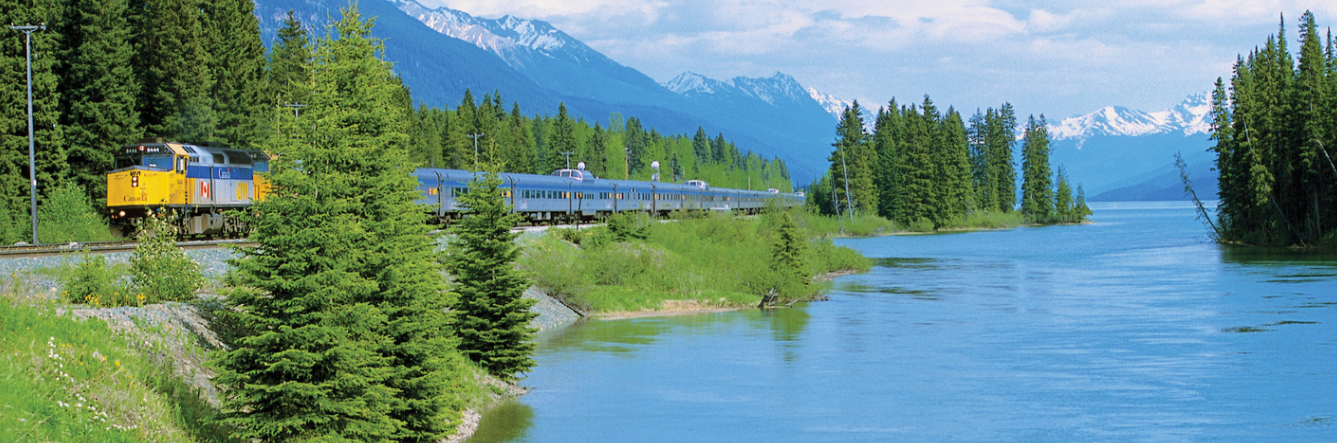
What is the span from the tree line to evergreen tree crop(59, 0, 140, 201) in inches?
3118

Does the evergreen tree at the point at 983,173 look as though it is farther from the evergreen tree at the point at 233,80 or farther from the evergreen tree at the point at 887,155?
the evergreen tree at the point at 233,80

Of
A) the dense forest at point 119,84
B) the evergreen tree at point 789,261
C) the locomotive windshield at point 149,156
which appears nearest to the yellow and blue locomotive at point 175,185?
the locomotive windshield at point 149,156

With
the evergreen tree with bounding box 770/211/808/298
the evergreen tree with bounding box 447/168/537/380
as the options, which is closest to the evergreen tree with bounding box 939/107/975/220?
the evergreen tree with bounding box 770/211/808/298

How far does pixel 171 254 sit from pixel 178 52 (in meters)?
38.7

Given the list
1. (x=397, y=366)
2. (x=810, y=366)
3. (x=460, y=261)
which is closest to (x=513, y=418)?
(x=460, y=261)

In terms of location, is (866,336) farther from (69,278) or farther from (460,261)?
(69,278)

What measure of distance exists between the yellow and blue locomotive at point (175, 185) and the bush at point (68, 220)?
6.05 feet

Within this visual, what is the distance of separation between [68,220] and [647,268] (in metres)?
22.4

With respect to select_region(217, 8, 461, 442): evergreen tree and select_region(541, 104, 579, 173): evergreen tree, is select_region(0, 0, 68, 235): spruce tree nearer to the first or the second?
select_region(217, 8, 461, 442): evergreen tree

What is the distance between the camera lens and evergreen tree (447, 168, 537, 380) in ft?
77.2

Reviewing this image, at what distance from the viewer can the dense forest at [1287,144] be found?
74.2 metres

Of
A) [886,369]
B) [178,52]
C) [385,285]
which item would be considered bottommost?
[886,369]

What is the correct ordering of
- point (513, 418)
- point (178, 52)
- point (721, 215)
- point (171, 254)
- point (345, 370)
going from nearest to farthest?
point (345, 370) < point (171, 254) < point (513, 418) < point (178, 52) < point (721, 215)

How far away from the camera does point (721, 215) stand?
58969mm
